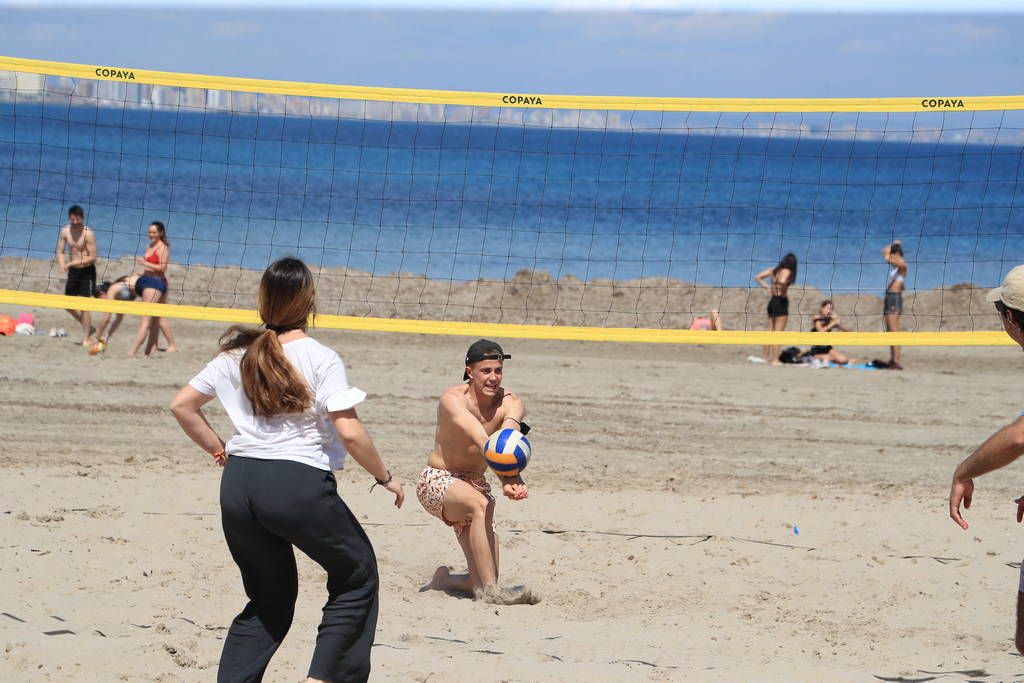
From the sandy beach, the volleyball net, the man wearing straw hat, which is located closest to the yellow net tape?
the volleyball net

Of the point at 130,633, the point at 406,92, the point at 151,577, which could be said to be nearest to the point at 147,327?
the point at 406,92

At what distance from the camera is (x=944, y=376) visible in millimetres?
11109

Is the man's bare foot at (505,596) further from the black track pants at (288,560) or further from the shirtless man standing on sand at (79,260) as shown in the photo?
the shirtless man standing on sand at (79,260)

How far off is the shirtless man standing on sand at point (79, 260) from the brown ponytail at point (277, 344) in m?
8.10

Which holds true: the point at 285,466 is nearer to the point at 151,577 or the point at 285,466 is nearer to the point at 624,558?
the point at 151,577

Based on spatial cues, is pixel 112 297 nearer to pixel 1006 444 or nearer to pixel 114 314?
pixel 114 314

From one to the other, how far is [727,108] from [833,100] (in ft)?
2.06

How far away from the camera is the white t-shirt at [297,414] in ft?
10.8

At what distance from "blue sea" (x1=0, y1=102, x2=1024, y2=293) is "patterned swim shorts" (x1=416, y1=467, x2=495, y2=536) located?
14.5ft

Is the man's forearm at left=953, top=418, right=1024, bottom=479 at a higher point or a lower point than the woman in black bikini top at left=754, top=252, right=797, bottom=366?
lower

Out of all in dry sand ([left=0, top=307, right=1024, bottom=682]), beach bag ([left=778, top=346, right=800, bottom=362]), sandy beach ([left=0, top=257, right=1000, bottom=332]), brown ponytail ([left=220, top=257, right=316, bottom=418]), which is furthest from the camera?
sandy beach ([left=0, top=257, right=1000, bottom=332])

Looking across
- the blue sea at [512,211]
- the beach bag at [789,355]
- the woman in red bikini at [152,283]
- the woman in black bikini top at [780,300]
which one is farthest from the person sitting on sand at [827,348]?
the woman in red bikini at [152,283]

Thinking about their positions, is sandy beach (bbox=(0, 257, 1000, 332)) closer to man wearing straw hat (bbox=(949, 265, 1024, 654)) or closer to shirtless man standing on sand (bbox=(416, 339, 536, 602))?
shirtless man standing on sand (bbox=(416, 339, 536, 602))

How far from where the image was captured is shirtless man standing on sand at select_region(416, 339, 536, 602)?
4.96 metres
